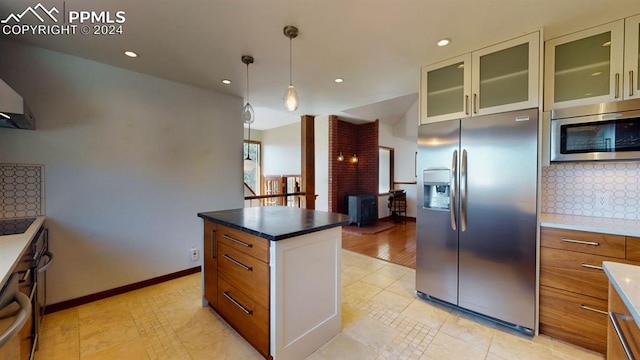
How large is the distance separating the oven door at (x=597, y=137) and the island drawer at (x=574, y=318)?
3.31 feet

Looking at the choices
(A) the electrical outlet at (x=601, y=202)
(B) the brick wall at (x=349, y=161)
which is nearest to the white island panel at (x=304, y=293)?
(A) the electrical outlet at (x=601, y=202)

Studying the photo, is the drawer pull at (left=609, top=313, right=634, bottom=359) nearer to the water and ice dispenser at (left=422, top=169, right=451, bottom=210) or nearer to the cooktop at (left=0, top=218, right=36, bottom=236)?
the water and ice dispenser at (left=422, top=169, right=451, bottom=210)

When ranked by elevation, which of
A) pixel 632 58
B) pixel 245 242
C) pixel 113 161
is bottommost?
pixel 245 242

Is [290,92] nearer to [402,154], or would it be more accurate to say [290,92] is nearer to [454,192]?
[454,192]

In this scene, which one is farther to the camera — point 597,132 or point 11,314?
point 597,132

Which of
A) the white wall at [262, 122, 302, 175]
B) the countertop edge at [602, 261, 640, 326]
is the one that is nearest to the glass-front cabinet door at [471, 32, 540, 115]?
the countertop edge at [602, 261, 640, 326]

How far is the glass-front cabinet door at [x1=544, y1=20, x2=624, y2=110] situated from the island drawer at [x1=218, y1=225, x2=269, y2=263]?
245 centimetres

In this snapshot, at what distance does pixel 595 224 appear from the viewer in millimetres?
1720

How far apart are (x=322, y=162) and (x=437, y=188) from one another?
381 cm

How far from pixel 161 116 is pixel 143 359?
7.75 ft

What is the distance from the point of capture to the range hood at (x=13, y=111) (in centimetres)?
139

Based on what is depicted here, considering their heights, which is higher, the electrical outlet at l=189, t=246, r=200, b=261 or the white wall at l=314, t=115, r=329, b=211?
the white wall at l=314, t=115, r=329, b=211

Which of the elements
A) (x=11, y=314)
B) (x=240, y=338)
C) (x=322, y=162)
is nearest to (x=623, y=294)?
(x=240, y=338)

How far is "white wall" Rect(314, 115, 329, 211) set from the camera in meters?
5.81
